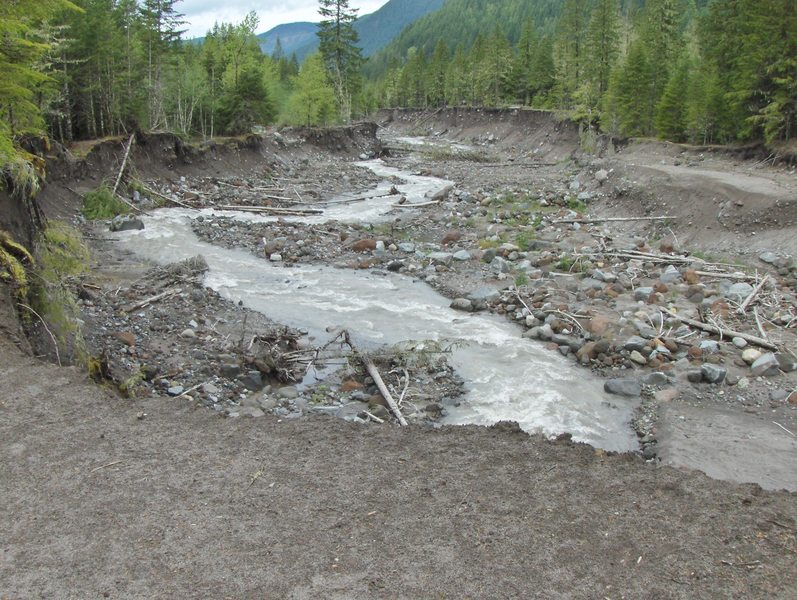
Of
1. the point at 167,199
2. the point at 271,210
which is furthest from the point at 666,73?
the point at 167,199

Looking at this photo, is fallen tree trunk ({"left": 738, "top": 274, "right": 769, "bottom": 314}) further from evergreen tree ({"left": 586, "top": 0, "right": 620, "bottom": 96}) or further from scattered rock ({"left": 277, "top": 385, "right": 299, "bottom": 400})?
evergreen tree ({"left": 586, "top": 0, "right": 620, "bottom": 96})

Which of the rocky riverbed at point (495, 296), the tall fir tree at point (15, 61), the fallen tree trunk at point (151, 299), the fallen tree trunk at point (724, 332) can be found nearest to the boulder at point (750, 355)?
the rocky riverbed at point (495, 296)

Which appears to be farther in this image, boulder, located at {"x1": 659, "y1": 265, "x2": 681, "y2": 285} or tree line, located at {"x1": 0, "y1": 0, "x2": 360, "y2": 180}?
tree line, located at {"x1": 0, "y1": 0, "x2": 360, "y2": 180}

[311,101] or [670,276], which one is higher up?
[311,101]

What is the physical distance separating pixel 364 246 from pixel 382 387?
11844 mm

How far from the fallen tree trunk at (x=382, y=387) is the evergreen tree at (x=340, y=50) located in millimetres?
54923

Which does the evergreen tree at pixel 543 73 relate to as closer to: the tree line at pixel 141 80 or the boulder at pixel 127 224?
the tree line at pixel 141 80

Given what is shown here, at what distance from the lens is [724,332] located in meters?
13.8

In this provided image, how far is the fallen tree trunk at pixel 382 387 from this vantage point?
10016 mm

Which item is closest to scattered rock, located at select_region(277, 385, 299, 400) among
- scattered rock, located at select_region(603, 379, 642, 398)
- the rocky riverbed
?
the rocky riverbed

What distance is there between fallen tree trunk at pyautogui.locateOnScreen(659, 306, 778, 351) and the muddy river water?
3.44m

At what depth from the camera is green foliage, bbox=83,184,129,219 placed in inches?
1003

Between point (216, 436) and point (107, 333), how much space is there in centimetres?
608

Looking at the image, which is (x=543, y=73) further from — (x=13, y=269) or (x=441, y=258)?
(x=13, y=269)
